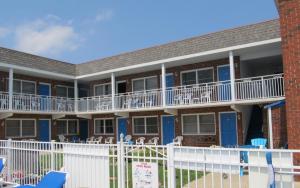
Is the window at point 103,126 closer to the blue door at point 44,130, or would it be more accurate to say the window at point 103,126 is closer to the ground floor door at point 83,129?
the ground floor door at point 83,129

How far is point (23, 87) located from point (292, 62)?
57.6 ft

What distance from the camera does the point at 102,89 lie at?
2450 centimetres

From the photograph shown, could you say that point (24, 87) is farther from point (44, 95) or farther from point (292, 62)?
point (292, 62)

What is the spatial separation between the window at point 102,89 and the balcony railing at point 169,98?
4.73 ft

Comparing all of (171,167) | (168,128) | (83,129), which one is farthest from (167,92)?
(171,167)

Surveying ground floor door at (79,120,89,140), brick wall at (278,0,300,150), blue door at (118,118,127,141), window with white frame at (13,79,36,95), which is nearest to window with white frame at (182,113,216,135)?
blue door at (118,118,127,141)

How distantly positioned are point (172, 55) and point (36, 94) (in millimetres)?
10205

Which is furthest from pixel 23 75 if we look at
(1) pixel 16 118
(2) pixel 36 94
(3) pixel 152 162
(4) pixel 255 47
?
(3) pixel 152 162

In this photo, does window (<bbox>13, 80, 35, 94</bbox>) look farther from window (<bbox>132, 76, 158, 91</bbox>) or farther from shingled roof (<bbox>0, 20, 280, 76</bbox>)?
window (<bbox>132, 76, 158, 91</bbox>)

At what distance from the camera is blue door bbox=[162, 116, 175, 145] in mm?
20278

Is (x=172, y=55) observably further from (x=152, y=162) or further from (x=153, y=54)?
(x=152, y=162)

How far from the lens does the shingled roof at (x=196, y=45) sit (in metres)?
15.2

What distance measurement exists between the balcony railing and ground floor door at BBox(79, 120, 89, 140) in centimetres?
285

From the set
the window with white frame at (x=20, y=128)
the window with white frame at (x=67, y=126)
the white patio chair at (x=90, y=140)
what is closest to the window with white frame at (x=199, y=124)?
the white patio chair at (x=90, y=140)
